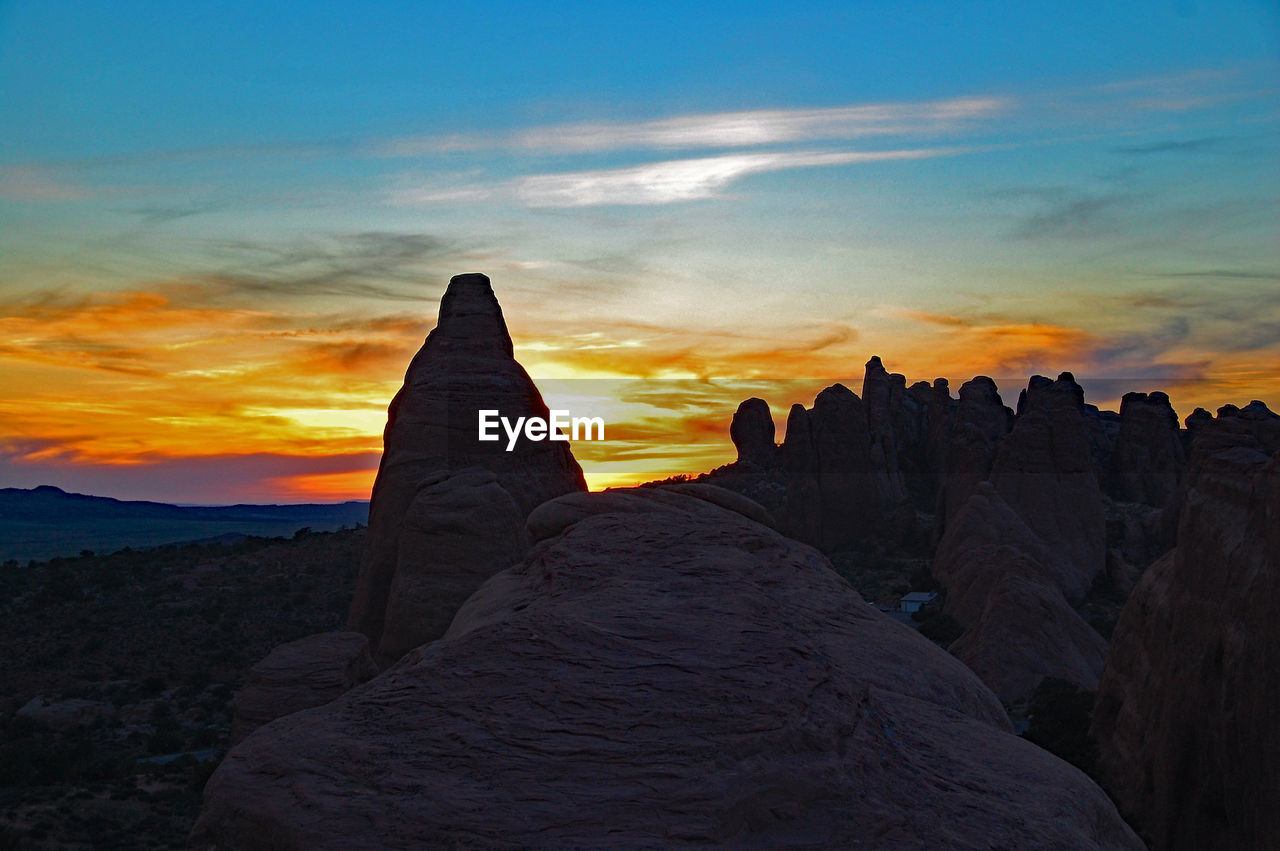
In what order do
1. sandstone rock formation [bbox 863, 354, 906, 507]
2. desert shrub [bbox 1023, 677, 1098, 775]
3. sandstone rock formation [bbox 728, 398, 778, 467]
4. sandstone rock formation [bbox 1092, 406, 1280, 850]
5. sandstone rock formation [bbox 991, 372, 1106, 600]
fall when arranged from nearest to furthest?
1. sandstone rock formation [bbox 1092, 406, 1280, 850]
2. desert shrub [bbox 1023, 677, 1098, 775]
3. sandstone rock formation [bbox 991, 372, 1106, 600]
4. sandstone rock formation [bbox 863, 354, 906, 507]
5. sandstone rock formation [bbox 728, 398, 778, 467]

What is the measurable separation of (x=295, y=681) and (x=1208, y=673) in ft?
56.1

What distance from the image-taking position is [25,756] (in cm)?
2550

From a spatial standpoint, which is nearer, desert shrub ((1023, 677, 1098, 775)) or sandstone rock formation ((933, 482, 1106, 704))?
desert shrub ((1023, 677, 1098, 775))

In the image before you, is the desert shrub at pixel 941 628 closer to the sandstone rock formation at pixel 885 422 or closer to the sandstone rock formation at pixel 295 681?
the sandstone rock formation at pixel 295 681

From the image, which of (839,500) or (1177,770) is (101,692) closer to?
(1177,770)

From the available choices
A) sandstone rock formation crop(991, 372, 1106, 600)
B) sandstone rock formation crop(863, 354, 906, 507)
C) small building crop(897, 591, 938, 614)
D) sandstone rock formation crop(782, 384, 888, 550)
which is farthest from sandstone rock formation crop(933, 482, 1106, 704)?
sandstone rock formation crop(863, 354, 906, 507)

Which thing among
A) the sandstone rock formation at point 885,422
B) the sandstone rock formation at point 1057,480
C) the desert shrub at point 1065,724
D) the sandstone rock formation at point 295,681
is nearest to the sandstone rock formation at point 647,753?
the desert shrub at point 1065,724

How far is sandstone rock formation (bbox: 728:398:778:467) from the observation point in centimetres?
9544

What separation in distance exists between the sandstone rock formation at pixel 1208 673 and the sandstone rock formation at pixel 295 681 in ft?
50.4

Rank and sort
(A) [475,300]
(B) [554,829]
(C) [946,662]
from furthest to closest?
(A) [475,300]
(C) [946,662]
(B) [554,829]

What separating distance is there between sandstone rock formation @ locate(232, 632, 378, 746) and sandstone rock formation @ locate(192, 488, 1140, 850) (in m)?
12.8

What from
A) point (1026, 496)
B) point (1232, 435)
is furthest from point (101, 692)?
point (1026, 496)

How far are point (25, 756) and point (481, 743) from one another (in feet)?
78.1

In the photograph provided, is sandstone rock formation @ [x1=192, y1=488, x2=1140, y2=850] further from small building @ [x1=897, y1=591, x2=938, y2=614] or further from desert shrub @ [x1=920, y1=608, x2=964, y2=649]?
small building @ [x1=897, y1=591, x2=938, y2=614]
